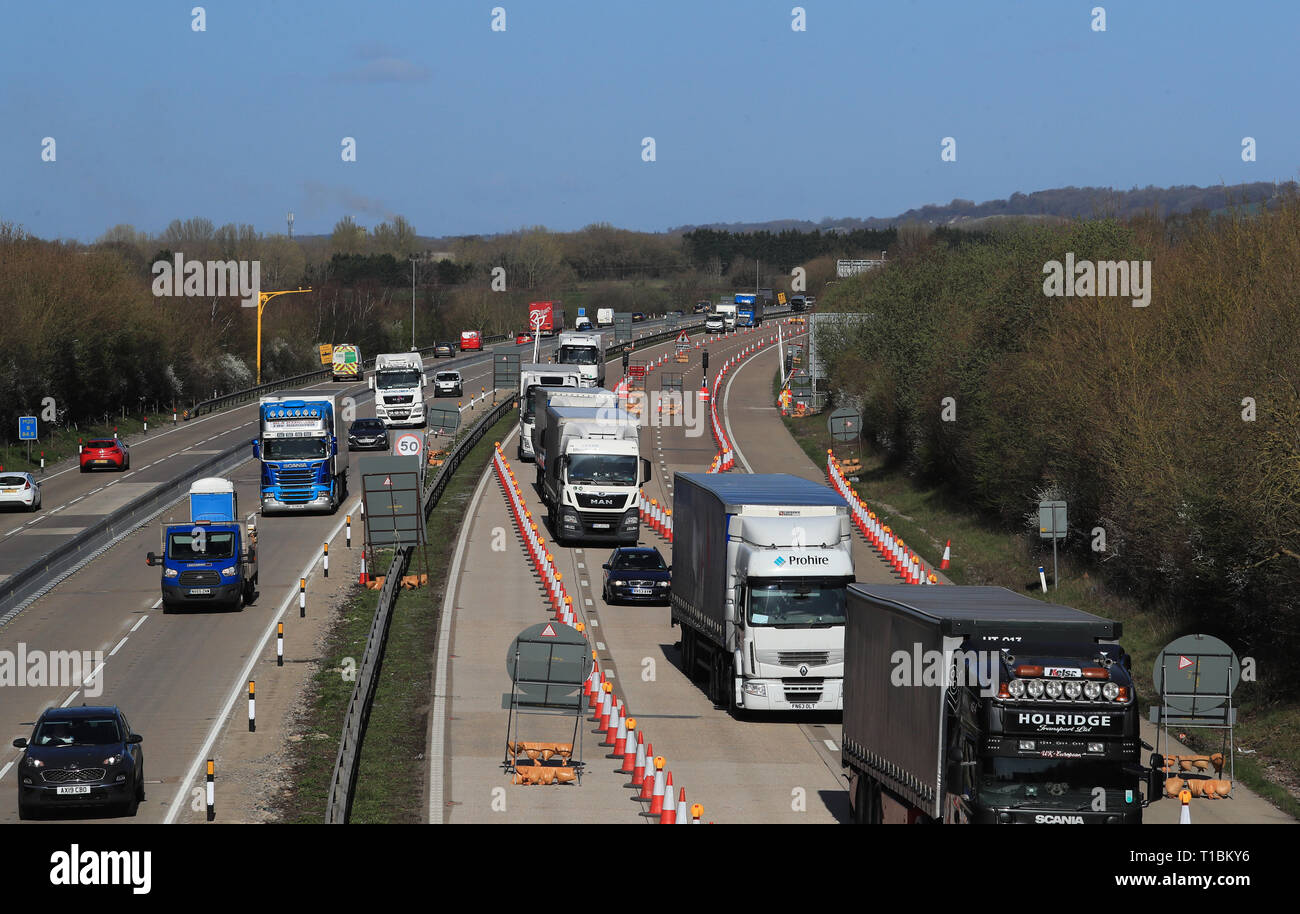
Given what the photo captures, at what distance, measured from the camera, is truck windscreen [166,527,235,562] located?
38.1 meters

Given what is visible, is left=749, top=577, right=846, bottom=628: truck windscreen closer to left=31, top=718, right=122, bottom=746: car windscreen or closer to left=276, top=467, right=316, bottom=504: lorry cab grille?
left=31, top=718, right=122, bottom=746: car windscreen

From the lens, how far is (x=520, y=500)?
52750 mm

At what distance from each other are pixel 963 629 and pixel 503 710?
14.3m

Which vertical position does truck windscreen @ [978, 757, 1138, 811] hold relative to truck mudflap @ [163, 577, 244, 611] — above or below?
above

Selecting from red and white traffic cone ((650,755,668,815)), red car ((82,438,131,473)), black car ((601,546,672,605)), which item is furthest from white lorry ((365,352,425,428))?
red and white traffic cone ((650,755,668,815))

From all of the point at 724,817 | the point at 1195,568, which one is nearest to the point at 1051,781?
the point at 724,817

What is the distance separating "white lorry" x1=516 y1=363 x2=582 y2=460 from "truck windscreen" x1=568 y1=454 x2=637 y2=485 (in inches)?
746

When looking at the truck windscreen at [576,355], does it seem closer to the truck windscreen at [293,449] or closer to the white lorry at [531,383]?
the white lorry at [531,383]

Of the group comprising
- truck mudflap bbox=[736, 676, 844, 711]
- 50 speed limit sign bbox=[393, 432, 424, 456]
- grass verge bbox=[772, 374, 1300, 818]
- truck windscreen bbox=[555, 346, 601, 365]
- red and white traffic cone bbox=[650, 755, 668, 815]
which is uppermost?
truck windscreen bbox=[555, 346, 601, 365]

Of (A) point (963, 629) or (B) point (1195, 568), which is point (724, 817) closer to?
(A) point (963, 629)

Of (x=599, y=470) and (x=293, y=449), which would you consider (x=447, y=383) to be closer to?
(x=293, y=449)

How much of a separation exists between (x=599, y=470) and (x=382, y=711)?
1769 cm

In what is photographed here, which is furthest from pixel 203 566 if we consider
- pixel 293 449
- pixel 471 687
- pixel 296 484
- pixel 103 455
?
pixel 103 455

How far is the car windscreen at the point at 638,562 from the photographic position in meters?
39.7
